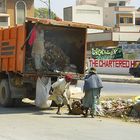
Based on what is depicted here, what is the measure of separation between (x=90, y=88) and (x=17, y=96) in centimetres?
360

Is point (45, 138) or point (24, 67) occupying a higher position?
point (24, 67)

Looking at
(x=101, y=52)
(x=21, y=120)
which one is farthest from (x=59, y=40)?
(x=101, y=52)

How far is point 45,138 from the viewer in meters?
11.9

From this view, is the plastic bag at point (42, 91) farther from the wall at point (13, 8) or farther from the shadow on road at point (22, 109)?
the wall at point (13, 8)

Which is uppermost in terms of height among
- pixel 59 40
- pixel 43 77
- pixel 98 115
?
pixel 59 40

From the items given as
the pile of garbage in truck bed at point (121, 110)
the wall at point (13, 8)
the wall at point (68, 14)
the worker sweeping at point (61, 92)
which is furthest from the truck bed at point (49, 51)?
the wall at point (68, 14)

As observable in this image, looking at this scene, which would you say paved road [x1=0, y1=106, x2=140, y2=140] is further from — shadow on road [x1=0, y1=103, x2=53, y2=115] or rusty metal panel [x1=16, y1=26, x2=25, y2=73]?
rusty metal panel [x1=16, y1=26, x2=25, y2=73]

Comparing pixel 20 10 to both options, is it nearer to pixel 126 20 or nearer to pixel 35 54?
pixel 126 20

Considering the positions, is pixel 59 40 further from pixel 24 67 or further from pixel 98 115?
pixel 98 115

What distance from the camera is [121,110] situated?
55.0 feet

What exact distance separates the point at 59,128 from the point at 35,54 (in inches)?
195

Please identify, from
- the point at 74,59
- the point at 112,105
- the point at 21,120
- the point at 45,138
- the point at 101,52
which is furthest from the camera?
the point at 101,52

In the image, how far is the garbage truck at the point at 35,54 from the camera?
700 inches

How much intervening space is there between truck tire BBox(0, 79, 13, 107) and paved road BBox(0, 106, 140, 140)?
187cm
